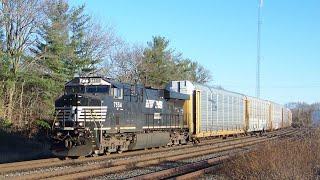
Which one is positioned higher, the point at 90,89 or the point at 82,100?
the point at 90,89

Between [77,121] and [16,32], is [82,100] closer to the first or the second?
[77,121]

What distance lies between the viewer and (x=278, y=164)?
12.9 metres

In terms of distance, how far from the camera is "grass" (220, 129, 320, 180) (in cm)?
1212

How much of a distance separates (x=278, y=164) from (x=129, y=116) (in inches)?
344

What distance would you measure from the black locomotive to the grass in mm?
5601

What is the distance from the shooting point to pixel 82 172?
13.4 meters

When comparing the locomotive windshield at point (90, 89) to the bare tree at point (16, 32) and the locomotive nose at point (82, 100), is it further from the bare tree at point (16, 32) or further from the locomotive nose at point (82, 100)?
the bare tree at point (16, 32)

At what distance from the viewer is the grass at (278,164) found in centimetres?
1212

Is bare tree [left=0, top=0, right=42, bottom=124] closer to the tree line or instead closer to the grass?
the tree line

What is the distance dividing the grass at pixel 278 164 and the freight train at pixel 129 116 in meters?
5.72

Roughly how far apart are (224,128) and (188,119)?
6.37 metres

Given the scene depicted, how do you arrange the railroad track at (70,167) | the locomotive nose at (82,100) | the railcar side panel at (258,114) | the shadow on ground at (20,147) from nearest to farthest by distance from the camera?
the railroad track at (70,167) → the locomotive nose at (82,100) → the shadow on ground at (20,147) → the railcar side panel at (258,114)

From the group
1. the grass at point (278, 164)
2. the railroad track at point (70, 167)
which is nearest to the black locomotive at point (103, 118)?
the railroad track at point (70, 167)

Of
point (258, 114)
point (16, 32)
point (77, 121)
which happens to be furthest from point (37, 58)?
point (258, 114)
